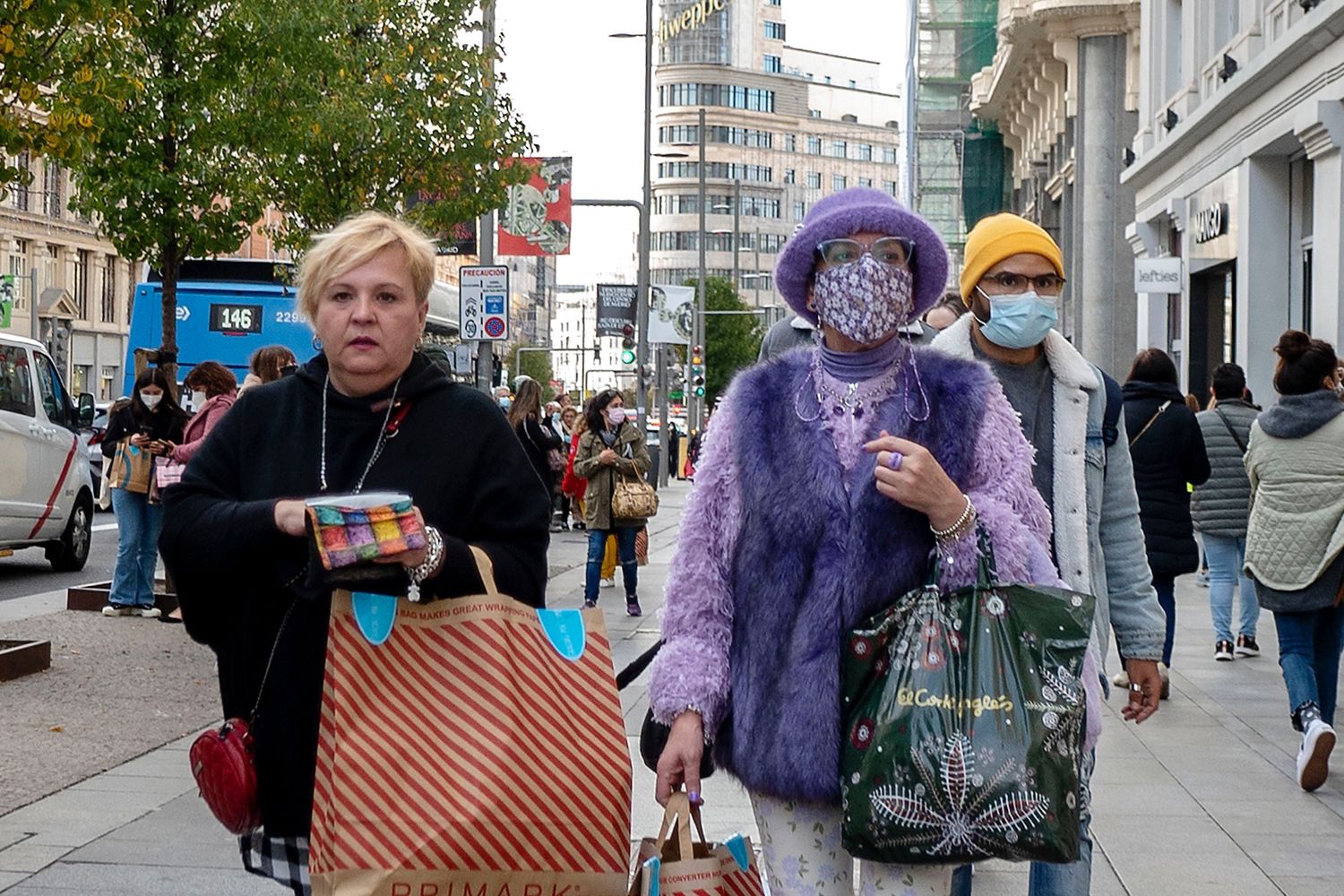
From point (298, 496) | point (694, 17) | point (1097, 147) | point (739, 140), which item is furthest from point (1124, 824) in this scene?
point (739, 140)

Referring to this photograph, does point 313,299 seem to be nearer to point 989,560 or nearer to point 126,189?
point 989,560

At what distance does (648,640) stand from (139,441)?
3765mm

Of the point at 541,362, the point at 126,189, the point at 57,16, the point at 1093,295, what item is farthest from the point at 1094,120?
the point at 541,362

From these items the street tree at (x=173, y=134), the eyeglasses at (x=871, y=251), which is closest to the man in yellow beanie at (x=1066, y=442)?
the eyeglasses at (x=871, y=251)

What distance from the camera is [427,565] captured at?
3.00m

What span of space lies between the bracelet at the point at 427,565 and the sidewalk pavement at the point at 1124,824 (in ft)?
5.13

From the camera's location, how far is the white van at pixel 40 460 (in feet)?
53.3

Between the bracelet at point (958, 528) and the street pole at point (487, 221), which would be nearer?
the bracelet at point (958, 528)

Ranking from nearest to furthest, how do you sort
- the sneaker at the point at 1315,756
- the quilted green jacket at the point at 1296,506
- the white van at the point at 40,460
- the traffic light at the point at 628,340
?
1. the sneaker at the point at 1315,756
2. the quilted green jacket at the point at 1296,506
3. the white van at the point at 40,460
4. the traffic light at the point at 628,340

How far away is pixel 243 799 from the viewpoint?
3.14 meters

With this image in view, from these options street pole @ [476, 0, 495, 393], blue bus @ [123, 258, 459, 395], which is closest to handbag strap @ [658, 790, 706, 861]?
street pole @ [476, 0, 495, 393]

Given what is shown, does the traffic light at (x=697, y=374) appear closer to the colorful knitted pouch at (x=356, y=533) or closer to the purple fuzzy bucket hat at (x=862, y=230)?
the purple fuzzy bucket hat at (x=862, y=230)

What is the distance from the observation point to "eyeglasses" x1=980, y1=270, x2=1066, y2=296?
416 cm

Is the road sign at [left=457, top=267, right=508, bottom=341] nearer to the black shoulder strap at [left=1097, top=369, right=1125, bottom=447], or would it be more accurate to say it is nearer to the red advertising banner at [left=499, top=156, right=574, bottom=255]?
the red advertising banner at [left=499, top=156, right=574, bottom=255]
